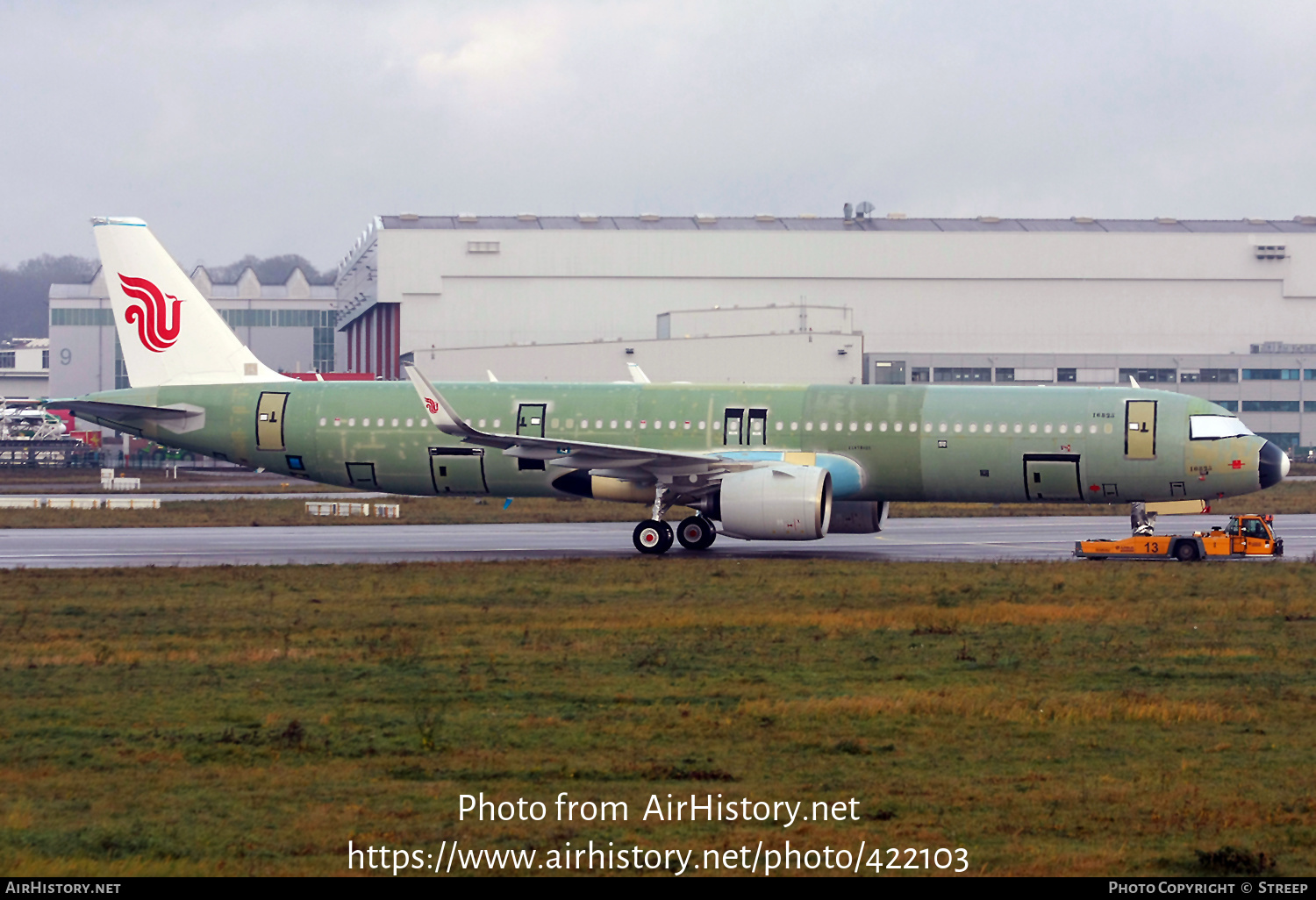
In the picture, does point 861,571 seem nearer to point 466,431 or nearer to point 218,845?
point 466,431

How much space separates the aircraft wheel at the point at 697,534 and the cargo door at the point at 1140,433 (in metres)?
10.0

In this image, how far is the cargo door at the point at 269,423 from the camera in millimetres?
36719

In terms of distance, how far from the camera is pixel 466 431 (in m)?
32.1

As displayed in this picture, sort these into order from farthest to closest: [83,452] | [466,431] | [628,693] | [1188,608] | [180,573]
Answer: [83,452]
[466,431]
[180,573]
[1188,608]
[628,693]

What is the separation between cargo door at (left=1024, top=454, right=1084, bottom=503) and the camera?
110 ft

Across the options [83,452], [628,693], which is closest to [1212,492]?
[628,693]

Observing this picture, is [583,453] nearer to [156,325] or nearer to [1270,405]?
[156,325]

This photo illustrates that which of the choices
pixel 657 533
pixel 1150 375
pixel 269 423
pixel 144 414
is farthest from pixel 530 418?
pixel 1150 375

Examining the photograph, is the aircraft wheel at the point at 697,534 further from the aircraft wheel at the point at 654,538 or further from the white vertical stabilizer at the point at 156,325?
the white vertical stabilizer at the point at 156,325

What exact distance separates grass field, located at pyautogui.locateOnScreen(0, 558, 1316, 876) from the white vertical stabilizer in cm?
1247

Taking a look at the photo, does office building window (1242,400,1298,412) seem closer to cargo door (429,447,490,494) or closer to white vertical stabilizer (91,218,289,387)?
cargo door (429,447,490,494)

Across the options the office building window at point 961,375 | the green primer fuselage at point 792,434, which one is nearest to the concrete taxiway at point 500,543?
the green primer fuselage at point 792,434

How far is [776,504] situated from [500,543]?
10204 mm
